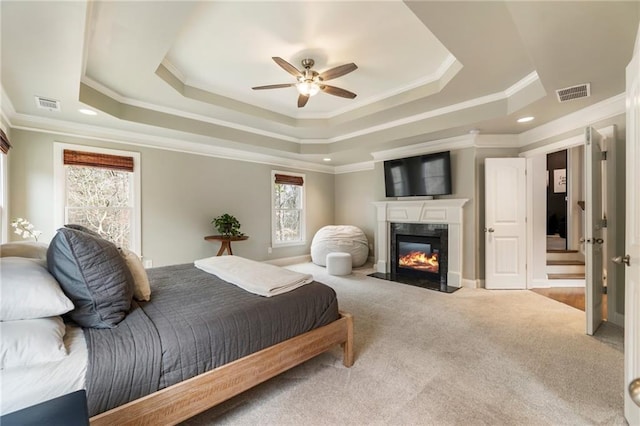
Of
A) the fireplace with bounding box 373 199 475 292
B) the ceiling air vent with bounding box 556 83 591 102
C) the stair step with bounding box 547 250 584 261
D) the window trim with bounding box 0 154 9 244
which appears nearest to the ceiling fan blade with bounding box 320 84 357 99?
the ceiling air vent with bounding box 556 83 591 102

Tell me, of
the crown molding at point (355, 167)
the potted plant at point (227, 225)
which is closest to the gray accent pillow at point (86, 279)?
the potted plant at point (227, 225)

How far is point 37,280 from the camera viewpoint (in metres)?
1.25

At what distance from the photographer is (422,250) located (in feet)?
16.7

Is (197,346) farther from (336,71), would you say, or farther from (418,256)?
(418,256)

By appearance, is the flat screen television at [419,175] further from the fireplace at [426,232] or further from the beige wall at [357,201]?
the beige wall at [357,201]

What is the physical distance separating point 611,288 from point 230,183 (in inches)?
220

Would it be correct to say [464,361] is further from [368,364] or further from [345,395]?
[345,395]

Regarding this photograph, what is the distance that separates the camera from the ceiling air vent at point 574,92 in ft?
9.02

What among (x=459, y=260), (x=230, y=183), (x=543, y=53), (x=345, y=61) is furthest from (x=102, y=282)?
(x=459, y=260)

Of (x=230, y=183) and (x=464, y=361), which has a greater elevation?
(x=230, y=183)

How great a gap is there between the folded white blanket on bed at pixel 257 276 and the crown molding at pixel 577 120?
3725 mm

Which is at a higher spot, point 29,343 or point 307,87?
point 307,87

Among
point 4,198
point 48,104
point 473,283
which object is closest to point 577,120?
point 473,283

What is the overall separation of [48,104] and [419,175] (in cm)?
510
